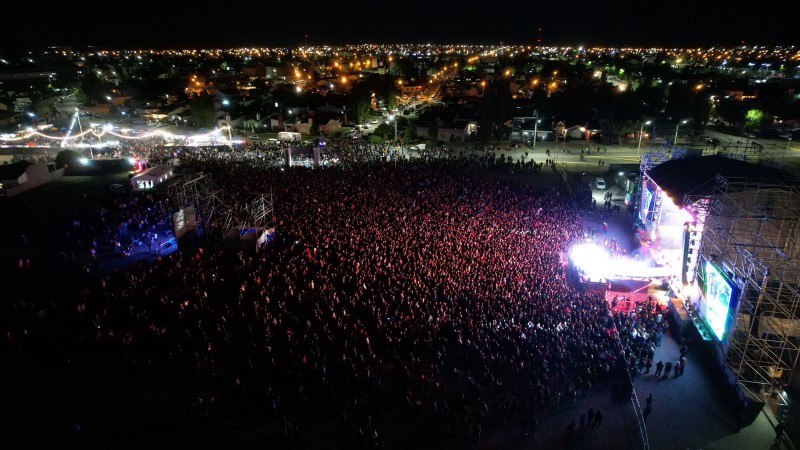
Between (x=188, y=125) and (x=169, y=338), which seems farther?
(x=188, y=125)

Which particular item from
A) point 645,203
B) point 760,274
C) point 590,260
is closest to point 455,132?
point 645,203

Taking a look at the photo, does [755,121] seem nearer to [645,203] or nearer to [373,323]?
[645,203]

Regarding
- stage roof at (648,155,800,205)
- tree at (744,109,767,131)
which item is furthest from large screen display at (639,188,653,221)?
tree at (744,109,767,131)

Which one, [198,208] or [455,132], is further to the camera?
[455,132]

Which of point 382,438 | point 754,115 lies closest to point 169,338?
point 382,438

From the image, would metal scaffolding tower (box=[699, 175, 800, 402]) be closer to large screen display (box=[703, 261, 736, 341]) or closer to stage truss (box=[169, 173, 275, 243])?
large screen display (box=[703, 261, 736, 341])

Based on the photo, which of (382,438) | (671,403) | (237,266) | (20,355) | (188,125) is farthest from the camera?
(188,125)

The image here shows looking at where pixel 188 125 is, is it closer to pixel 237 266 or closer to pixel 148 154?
pixel 148 154
